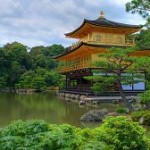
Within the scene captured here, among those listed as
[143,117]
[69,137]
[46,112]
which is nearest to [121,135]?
[69,137]

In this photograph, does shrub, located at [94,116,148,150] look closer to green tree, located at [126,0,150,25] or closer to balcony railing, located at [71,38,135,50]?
green tree, located at [126,0,150,25]

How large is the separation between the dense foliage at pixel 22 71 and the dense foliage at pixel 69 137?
39247mm

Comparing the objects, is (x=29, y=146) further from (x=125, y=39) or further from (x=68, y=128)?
(x=125, y=39)

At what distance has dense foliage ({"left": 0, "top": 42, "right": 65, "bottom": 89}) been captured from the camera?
45.8 m

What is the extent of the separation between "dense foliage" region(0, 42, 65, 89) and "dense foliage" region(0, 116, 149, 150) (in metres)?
39.2

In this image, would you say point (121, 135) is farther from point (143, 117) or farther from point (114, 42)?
point (114, 42)

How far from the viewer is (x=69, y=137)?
4.31m

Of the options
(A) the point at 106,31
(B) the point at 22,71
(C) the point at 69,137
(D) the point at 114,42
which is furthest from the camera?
(B) the point at 22,71

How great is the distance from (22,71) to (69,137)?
50189 mm

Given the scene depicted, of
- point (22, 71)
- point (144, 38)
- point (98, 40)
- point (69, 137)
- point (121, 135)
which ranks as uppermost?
point (98, 40)

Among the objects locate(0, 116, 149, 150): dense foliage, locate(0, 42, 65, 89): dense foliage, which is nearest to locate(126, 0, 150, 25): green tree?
locate(0, 116, 149, 150): dense foliage

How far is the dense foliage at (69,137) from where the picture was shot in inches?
159

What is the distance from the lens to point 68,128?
4742 millimetres

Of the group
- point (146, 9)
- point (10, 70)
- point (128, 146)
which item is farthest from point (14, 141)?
point (10, 70)
